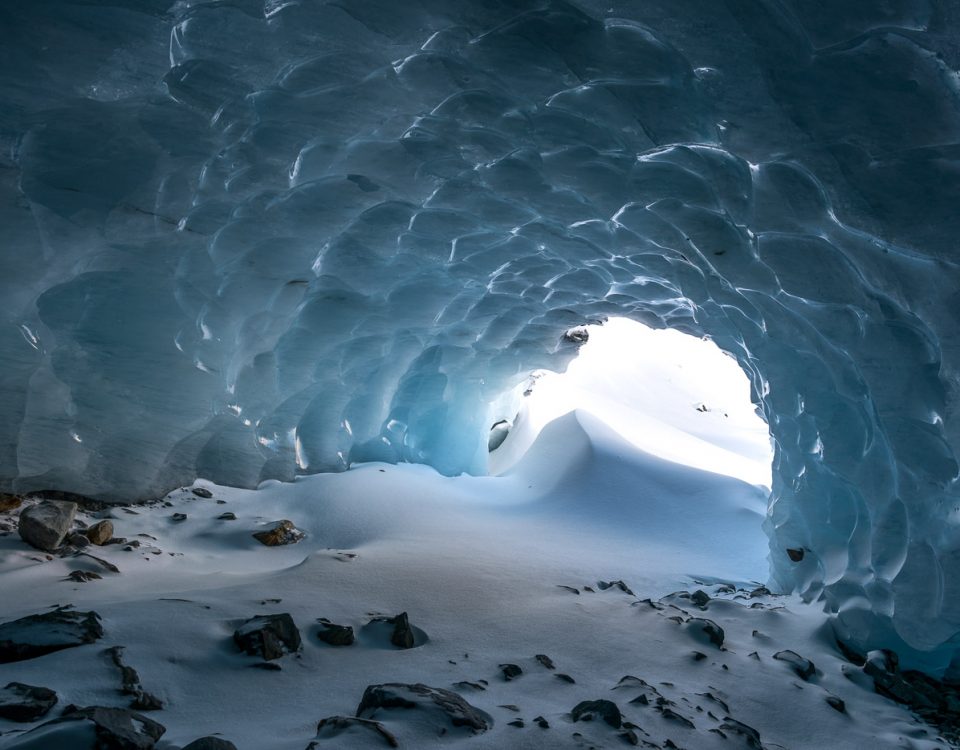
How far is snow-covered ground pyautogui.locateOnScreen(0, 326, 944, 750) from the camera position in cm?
263

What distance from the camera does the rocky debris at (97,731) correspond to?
1954 mm

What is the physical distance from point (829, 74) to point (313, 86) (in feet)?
9.63

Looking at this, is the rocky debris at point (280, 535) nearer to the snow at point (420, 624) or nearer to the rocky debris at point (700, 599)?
the snow at point (420, 624)

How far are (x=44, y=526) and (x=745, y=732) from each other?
4404 millimetres

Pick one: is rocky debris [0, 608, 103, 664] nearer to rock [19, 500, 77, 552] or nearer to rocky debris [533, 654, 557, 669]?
rock [19, 500, 77, 552]

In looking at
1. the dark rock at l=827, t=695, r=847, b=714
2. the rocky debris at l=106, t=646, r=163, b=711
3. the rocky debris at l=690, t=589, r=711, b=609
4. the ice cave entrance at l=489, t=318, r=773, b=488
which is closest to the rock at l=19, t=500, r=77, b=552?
the rocky debris at l=106, t=646, r=163, b=711

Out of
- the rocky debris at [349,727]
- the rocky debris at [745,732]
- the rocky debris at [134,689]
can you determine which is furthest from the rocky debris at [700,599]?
the rocky debris at [134,689]

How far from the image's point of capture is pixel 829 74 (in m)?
3.07

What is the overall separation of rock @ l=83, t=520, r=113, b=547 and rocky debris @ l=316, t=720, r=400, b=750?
3296 mm

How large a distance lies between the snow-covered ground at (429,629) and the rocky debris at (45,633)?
6 cm

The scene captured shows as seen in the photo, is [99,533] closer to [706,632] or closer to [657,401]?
[706,632]

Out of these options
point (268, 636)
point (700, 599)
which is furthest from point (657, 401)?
point (268, 636)

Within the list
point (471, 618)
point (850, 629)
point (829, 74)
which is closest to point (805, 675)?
point (850, 629)

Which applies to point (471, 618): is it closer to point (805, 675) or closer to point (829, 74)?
point (805, 675)
